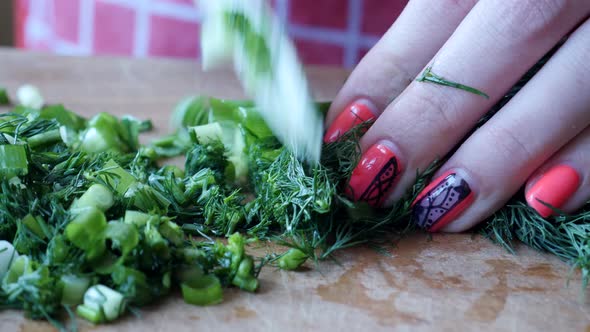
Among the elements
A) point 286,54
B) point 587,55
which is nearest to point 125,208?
point 286,54

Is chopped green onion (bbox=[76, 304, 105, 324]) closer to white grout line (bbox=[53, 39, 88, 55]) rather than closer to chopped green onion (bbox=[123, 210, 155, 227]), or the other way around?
chopped green onion (bbox=[123, 210, 155, 227])

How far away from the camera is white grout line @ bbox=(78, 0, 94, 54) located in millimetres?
2717

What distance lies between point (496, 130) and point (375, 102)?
0.88ft

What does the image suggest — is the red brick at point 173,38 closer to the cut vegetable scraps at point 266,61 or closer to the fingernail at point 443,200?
the cut vegetable scraps at point 266,61

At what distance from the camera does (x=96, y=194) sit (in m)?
1.04

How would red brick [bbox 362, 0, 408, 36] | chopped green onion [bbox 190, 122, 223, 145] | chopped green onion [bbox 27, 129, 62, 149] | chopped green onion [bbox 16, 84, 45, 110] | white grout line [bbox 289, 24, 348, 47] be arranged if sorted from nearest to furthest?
chopped green onion [bbox 27, 129, 62, 149]
chopped green onion [bbox 190, 122, 223, 145]
chopped green onion [bbox 16, 84, 45, 110]
red brick [bbox 362, 0, 408, 36]
white grout line [bbox 289, 24, 348, 47]

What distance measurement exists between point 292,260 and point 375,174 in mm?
251

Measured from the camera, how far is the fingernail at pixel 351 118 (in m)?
1.27

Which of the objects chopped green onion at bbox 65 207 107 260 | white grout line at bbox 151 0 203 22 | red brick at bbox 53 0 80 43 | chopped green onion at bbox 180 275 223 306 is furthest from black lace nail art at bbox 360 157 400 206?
red brick at bbox 53 0 80 43

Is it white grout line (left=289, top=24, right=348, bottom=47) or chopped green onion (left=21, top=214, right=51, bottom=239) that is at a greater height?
white grout line (left=289, top=24, right=348, bottom=47)

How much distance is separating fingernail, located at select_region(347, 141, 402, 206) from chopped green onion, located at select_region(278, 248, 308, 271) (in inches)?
6.9

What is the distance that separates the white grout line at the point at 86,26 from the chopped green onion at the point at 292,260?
204 cm

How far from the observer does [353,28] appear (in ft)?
7.68

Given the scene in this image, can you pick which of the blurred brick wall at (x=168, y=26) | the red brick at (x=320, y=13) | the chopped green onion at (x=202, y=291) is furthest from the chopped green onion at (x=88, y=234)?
the red brick at (x=320, y=13)
